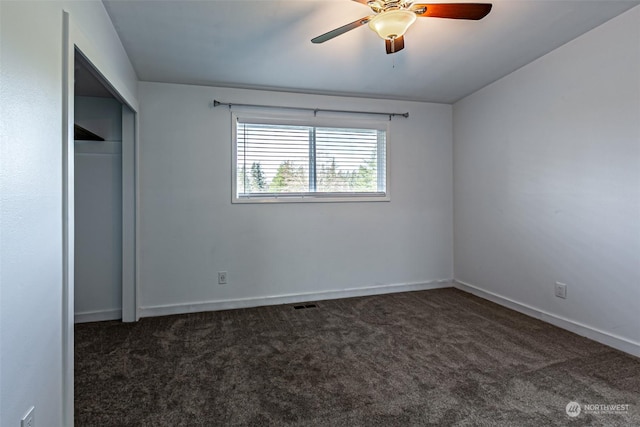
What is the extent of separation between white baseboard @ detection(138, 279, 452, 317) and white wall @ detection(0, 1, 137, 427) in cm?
187

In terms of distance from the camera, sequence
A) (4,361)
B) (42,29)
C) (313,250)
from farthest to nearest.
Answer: (313,250) → (42,29) → (4,361)

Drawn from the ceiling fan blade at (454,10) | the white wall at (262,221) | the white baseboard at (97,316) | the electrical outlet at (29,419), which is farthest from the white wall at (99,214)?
the ceiling fan blade at (454,10)

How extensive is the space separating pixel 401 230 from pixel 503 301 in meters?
1.34

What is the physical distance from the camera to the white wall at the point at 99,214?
3182 millimetres

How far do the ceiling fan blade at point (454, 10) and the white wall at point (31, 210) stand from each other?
1.77 meters

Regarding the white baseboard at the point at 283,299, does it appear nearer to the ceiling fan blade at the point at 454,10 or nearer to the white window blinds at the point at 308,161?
the white window blinds at the point at 308,161

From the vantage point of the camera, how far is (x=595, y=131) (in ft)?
8.53

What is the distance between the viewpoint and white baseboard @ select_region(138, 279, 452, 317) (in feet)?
10.9

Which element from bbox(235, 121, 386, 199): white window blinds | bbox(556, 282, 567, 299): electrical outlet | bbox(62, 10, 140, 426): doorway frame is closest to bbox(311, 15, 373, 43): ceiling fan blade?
bbox(62, 10, 140, 426): doorway frame

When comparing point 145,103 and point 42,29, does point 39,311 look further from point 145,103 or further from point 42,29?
point 145,103

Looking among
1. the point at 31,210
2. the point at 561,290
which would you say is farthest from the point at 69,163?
the point at 561,290

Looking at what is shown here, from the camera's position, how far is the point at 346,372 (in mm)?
2191

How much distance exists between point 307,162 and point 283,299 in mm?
1589

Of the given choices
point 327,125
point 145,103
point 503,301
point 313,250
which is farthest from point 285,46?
point 503,301
